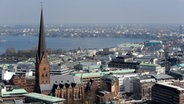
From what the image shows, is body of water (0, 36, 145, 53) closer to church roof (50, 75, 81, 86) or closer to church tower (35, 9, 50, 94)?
church roof (50, 75, 81, 86)

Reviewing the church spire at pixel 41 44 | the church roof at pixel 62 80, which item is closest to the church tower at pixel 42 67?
the church spire at pixel 41 44

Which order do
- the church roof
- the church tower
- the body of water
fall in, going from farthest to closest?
the body of water → the church roof → the church tower

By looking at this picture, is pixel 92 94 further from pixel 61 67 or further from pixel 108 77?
pixel 61 67

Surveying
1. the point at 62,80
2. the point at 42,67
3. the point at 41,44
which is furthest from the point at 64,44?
the point at 41,44

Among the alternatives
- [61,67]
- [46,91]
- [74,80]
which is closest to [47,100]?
[46,91]

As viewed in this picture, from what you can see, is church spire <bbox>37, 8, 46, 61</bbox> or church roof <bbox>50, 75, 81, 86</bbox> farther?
church roof <bbox>50, 75, 81, 86</bbox>

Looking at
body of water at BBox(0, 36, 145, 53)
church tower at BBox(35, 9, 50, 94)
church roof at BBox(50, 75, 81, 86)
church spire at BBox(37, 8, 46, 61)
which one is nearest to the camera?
church spire at BBox(37, 8, 46, 61)

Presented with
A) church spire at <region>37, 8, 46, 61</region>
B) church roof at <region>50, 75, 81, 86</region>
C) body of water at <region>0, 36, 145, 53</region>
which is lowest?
body of water at <region>0, 36, 145, 53</region>

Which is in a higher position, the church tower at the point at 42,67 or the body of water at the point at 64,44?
the church tower at the point at 42,67

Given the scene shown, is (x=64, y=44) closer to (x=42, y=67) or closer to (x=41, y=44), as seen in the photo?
(x=42, y=67)

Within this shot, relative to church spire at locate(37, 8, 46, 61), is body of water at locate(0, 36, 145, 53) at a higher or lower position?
lower

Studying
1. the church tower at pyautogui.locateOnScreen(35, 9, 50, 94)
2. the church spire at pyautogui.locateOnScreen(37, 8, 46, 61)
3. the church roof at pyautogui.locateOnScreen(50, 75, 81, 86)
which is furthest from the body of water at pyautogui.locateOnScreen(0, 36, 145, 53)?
the church spire at pyautogui.locateOnScreen(37, 8, 46, 61)

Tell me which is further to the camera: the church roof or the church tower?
the church roof

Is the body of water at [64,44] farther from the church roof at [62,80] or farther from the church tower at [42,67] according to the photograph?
the church tower at [42,67]
